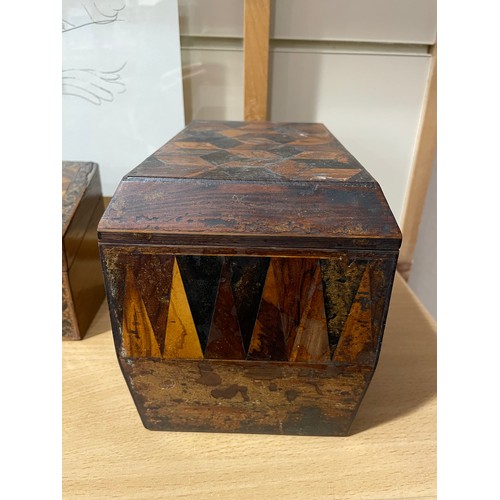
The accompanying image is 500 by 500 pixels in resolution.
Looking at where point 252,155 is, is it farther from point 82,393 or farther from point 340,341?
point 82,393

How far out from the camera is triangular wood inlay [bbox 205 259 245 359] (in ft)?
2.01

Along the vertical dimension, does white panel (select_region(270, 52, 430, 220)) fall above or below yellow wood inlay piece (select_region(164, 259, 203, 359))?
above

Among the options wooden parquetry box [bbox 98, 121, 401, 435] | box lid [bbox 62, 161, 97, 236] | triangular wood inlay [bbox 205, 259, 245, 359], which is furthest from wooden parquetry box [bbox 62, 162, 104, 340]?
triangular wood inlay [bbox 205, 259, 245, 359]

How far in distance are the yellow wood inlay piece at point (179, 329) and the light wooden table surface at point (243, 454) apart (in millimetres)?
188

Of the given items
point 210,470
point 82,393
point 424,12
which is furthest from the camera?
point 424,12

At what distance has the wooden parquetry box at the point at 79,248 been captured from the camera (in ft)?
2.90

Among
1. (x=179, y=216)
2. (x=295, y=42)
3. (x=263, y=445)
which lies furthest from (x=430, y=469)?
(x=295, y=42)

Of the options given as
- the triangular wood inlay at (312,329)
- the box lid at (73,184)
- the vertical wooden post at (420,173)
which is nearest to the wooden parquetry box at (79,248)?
the box lid at (73,184)

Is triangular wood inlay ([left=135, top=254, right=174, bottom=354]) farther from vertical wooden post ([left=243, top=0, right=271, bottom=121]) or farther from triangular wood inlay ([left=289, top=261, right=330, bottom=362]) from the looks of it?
vertical wooden post ([left=243, top=0, right=271, bottom=121])

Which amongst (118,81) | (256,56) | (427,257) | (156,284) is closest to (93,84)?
(118,81)

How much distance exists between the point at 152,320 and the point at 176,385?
132mm

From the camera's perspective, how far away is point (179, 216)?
23.4 inches

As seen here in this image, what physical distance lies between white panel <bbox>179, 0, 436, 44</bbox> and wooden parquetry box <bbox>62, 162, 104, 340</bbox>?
1.45 feet

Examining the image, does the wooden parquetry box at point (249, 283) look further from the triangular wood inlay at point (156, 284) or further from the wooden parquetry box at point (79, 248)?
the wooden parquetry box at point (79, 248)
